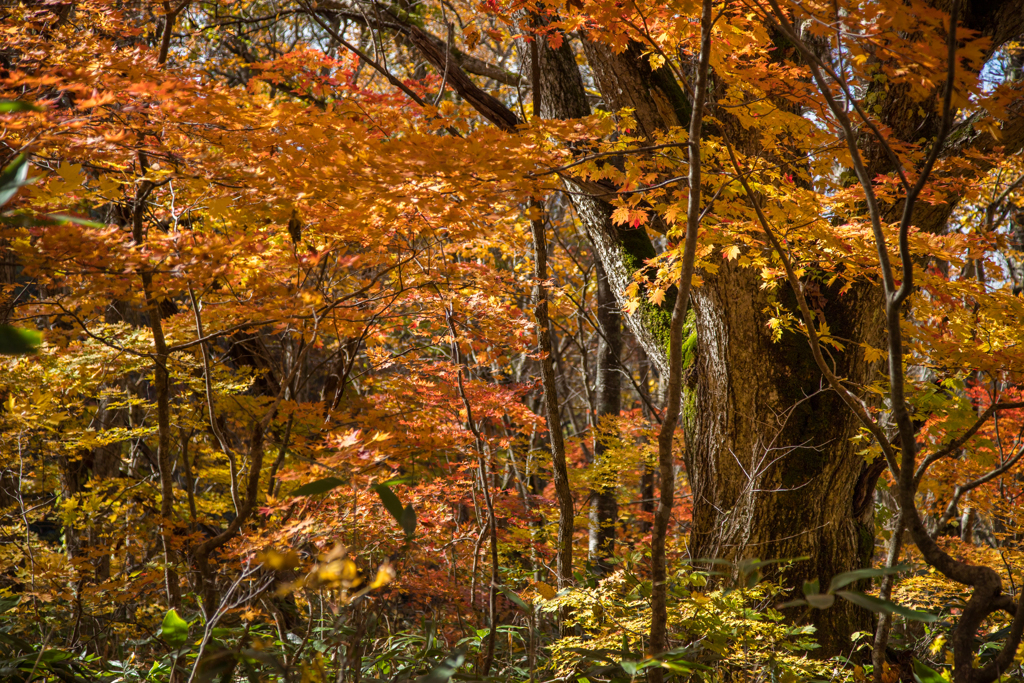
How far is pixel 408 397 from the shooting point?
4.80 metres

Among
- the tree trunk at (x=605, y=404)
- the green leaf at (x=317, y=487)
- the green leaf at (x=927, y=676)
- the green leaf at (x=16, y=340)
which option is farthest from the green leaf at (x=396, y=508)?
the tree trunk at (x=605, y=404)

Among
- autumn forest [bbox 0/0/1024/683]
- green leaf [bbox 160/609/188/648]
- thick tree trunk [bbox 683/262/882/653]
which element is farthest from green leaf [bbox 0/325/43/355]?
thick tree trunk [bbox 683/262/882/653]

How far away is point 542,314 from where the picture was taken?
416cm

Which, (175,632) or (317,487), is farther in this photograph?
(175,632)

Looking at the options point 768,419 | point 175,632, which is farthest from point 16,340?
point 768,419

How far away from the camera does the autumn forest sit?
6.96 feet

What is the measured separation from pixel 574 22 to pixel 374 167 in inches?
59.8

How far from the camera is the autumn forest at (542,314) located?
2.12 metres

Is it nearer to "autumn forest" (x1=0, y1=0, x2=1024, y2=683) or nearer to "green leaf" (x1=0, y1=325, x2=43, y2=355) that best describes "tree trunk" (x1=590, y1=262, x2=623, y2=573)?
"autumn forest" (x1=0, y1=0, x2=1024, y2=683)

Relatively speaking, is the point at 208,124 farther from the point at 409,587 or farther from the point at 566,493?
the point at 409,587

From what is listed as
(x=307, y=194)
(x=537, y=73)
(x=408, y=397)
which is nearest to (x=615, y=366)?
(x=408, y=397)

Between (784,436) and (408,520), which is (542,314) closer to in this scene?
(784,436)

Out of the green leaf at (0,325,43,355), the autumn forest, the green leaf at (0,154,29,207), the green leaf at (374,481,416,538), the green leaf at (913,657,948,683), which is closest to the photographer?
the green leaf at (0,325,43,355)

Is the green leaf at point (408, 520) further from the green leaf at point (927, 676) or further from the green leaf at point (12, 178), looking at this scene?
the green leaf at point (927, 676)
